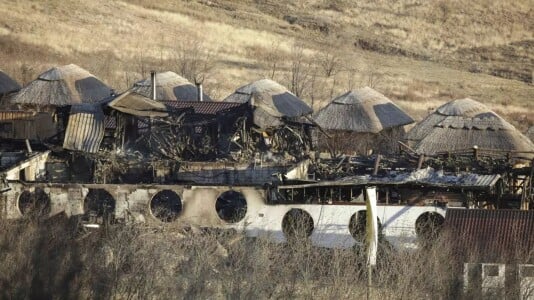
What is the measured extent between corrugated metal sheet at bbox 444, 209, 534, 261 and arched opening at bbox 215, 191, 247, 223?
594 centimetres

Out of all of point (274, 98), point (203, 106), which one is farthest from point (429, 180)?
point (274, 98)

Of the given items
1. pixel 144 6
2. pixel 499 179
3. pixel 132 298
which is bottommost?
pixel 132 298

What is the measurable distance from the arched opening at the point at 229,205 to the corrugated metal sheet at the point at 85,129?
492cm

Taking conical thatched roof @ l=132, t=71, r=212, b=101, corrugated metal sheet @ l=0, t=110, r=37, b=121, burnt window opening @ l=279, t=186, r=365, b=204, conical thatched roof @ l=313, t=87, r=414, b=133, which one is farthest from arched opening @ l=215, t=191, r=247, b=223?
conical thatched roof @ l=132, t=71, r=212, b=101

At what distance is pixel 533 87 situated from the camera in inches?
2815

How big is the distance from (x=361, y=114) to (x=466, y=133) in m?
5.31

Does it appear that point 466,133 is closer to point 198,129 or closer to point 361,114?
point 361,114

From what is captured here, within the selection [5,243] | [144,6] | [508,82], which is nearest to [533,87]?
[508,82]

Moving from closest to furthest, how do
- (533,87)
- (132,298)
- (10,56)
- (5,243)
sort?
(132,298) < (5,243) < (10,56) < (533,87)

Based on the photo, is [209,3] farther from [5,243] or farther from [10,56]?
[5,243]

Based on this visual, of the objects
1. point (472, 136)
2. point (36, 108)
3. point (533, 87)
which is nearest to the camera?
point (472, 136)

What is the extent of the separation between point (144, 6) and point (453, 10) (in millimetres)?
26020

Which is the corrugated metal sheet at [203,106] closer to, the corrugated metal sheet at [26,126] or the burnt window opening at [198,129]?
the burnt window opening at [198,129]

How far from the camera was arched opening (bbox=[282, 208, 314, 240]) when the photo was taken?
27.9 meters
